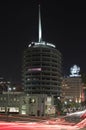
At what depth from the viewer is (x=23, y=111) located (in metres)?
114

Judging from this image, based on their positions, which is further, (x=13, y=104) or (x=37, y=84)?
(x=37, y=84)

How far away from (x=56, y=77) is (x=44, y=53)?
14729 millimetres

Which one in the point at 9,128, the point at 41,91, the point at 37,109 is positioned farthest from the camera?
the point at 41,91

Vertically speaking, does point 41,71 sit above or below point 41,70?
below

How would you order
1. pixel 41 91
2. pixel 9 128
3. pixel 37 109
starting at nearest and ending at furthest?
1. pixel 9 128
2. pixel 37 109
3. pixel 41 91

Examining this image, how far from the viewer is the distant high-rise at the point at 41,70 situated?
18275cm

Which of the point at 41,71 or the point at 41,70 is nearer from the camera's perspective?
the point at 41,71

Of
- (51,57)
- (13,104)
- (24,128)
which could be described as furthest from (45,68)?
(24,128)

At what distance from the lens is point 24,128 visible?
65.2ft

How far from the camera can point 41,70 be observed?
183 metres

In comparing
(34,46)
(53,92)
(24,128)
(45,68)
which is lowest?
(24,128)

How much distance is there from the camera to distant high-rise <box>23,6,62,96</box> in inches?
7195

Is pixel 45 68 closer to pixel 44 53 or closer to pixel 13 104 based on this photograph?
pixel 44 53

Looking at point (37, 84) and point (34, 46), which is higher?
point (34, 46)
